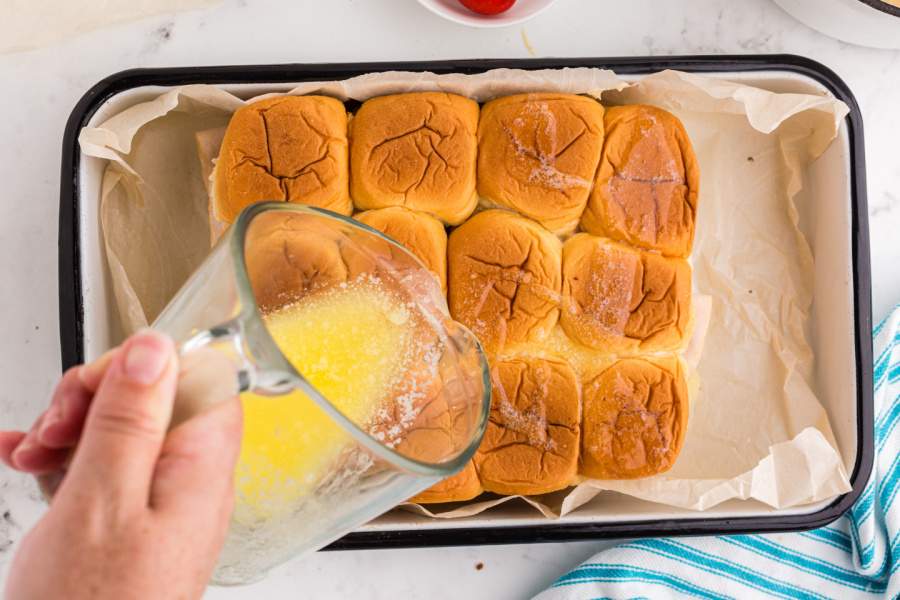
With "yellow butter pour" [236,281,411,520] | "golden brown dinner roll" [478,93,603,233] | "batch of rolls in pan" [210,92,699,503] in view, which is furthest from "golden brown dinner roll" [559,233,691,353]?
"yellow butter pour" [236,281,411,520]

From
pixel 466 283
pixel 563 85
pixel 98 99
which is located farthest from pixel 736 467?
pixel 98 99

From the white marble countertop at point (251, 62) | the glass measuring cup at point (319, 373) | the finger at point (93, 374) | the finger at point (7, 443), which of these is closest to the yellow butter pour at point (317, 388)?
the glass measuring cup at point (319, 373)

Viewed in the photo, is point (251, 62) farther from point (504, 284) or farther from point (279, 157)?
point (504, 284)

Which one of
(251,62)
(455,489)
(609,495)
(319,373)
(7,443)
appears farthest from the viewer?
(251,62)

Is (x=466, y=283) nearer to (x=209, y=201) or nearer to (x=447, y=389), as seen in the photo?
(x=447, y=389)

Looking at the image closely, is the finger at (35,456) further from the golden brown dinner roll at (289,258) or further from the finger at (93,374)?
the golden brown dinner roll at (289,258)

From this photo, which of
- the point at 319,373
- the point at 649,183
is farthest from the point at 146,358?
the point at 649,183
